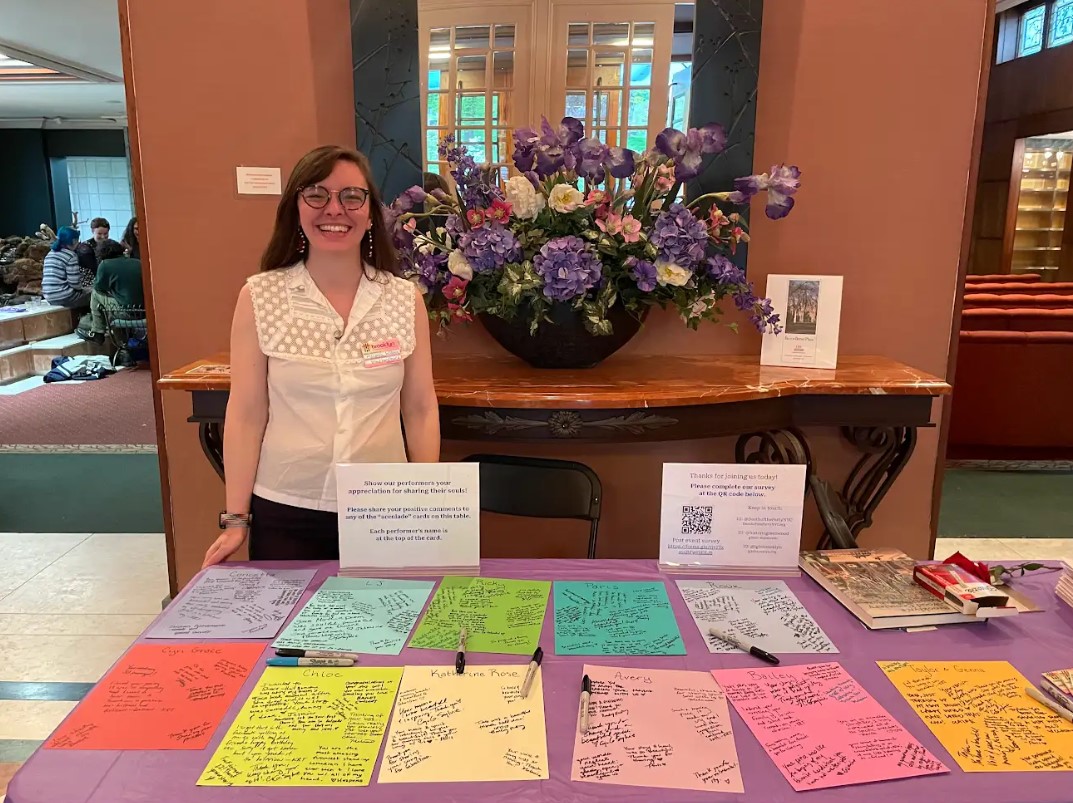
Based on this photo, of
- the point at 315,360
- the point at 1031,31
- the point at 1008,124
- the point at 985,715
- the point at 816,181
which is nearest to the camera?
the point at 985,715

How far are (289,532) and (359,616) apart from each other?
18.8 inches

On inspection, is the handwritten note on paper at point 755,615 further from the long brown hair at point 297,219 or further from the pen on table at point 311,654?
the long brown hair at point 297,219

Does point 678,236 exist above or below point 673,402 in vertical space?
above

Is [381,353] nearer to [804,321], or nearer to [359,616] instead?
[359,616]

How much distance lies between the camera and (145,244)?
238 cm

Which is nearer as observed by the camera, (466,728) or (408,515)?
(466,728)

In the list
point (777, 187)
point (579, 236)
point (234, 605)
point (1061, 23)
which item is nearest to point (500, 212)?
point (579, 236)

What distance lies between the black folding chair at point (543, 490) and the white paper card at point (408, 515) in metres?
0.70

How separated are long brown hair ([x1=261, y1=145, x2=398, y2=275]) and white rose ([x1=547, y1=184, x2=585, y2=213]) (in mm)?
427

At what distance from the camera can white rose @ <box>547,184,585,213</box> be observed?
71.0 inches

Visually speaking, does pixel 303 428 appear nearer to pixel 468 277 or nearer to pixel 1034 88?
pixel 468 277

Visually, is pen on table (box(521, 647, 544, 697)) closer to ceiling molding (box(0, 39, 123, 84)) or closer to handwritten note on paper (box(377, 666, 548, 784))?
handwritten note on paper (box(377, 666, 548, 784))

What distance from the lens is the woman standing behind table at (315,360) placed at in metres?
1.44

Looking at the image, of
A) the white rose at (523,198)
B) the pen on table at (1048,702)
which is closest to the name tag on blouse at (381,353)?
the white rose at (523,198)
